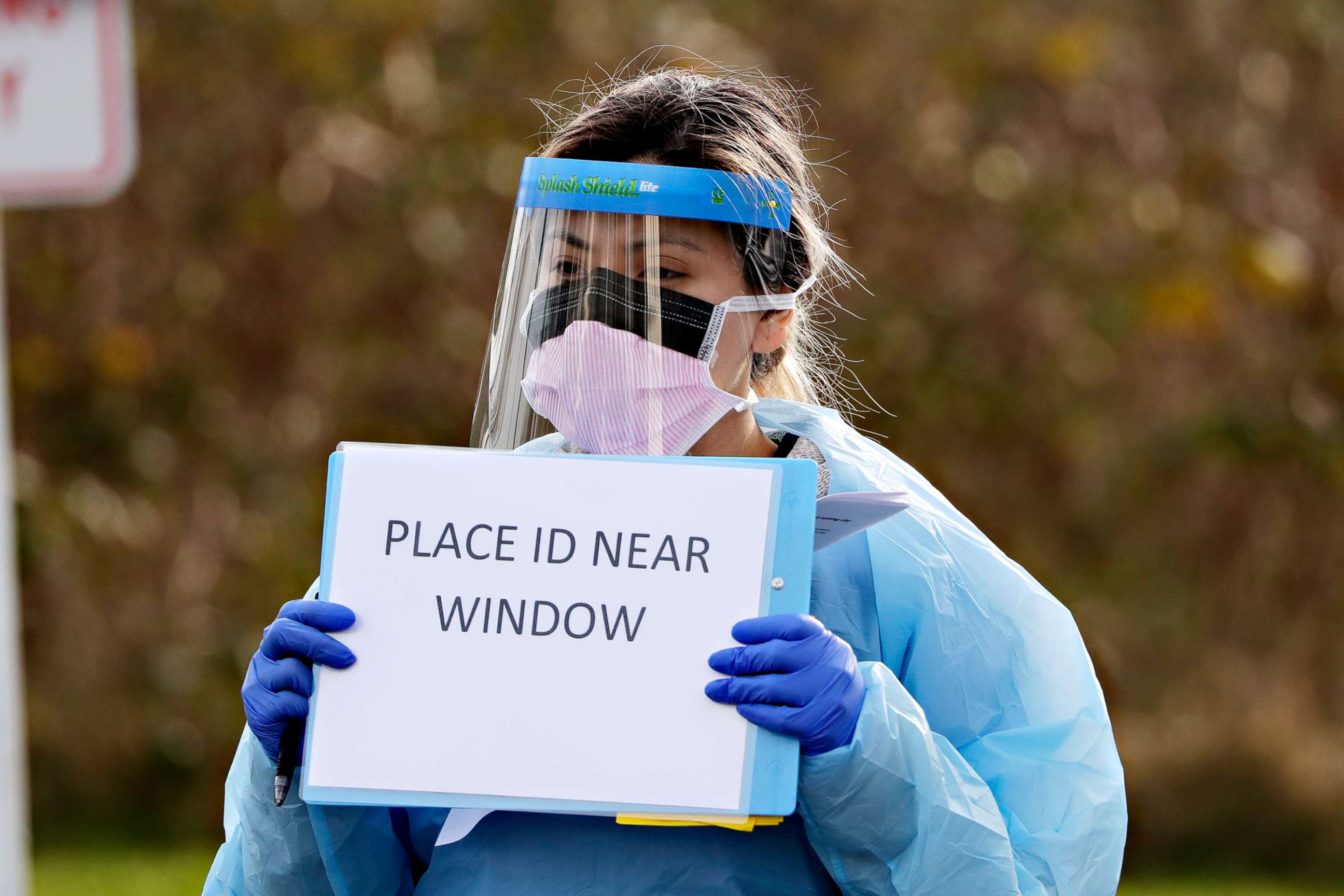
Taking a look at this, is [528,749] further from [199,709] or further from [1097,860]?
[199,709]

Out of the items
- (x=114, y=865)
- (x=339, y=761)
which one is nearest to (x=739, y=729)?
(x=339, y=761)

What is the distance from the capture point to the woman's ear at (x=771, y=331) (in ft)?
6.83

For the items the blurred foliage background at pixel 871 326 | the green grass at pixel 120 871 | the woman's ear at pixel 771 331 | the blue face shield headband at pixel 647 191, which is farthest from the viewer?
the blurred foliage background at pixel 871 326

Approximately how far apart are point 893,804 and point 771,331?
0.69 meters

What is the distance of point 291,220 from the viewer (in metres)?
7.13

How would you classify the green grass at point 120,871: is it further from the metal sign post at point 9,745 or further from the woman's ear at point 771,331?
the woman's ear at point 771,331

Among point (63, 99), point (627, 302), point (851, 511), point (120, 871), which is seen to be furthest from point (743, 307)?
point (120, 871)

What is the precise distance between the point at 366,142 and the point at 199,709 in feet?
9.11

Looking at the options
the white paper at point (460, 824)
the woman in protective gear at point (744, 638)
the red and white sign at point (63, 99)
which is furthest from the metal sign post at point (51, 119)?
the white paper at point (460, 824)

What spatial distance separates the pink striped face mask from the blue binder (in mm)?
174

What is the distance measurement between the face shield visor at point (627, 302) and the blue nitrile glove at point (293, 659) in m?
0.38

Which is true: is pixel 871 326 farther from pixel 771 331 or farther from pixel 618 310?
pixel 618 310

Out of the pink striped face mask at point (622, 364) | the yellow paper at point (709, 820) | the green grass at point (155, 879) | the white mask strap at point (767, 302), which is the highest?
the white mask strap at point (767, 302)

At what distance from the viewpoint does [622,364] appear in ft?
6.45
